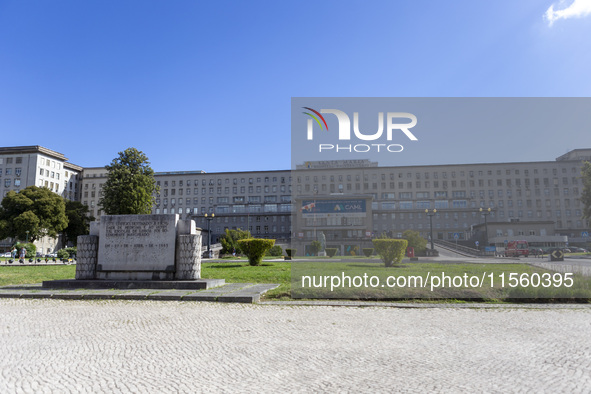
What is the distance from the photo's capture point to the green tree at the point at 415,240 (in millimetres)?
18245

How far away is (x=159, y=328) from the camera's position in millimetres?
6867

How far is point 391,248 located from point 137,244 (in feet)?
32.9

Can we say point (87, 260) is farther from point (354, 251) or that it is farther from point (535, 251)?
point (354, 251)

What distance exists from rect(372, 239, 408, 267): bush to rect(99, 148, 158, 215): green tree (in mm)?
35584

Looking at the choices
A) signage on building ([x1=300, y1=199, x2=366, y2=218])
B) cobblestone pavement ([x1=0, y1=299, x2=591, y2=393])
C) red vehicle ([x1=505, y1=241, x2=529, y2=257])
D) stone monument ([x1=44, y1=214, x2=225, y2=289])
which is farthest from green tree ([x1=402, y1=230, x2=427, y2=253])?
cobblestone pavement ([x1=0, y1=299, x2=591, y2=393])

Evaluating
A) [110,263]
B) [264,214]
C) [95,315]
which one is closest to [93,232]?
[110,263]

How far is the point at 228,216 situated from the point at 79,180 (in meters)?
42.9

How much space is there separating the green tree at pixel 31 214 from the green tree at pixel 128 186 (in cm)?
2063

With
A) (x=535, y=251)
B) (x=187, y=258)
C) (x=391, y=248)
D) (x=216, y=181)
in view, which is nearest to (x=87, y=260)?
(x=187, y=258)

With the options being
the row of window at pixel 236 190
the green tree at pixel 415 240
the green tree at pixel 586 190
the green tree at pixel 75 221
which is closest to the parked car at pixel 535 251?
the green tree at pixel 586 190

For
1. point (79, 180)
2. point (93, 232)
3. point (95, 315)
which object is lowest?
point (95, 315)

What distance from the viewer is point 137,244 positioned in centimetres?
1359

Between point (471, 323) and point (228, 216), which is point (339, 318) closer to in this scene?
point (471, 323)

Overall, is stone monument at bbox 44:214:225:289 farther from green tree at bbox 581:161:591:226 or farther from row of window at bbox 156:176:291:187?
row of window at bbox 156:176:291:187
